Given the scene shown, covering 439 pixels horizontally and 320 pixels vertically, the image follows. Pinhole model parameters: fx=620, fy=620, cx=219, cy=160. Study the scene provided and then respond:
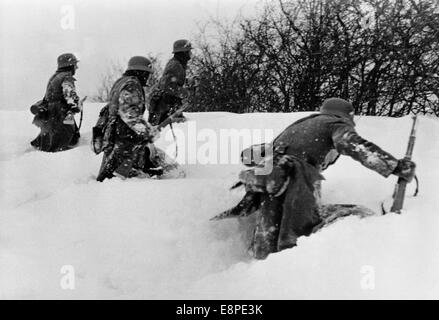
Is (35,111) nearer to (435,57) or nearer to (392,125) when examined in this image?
(392,125)

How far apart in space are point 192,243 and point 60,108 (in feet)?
15.1

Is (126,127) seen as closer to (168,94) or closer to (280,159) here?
(280,159)

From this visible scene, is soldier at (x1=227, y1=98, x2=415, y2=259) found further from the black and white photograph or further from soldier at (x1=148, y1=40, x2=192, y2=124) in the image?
soldier at (x1=148, y1=40, x2=192, y2=124)

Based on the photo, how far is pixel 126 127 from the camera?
20.8 feet

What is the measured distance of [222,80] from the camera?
12.9 meters

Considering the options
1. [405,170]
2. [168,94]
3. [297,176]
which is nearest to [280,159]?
[297,176]

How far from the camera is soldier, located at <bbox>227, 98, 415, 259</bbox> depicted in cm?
452

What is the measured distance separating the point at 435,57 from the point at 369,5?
1.58 meters

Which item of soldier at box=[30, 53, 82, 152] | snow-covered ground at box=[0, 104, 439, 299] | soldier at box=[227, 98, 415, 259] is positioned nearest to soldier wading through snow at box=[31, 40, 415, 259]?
soldier at box=[227, 98, 415, 259]

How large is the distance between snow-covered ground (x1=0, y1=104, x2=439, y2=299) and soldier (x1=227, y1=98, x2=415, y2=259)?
339mm

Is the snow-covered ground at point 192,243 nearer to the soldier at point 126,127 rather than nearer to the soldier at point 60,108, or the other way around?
the soldier at point 126,127

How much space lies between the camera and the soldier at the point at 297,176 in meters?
4.52

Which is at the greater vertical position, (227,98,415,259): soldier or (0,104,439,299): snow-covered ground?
(227,98,415,259): soldier
